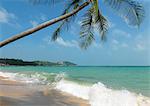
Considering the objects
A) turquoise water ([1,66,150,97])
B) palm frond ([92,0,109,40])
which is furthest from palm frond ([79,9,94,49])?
turquoise water ([1,66,150,97])

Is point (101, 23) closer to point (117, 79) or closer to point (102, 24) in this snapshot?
point (102, 24)

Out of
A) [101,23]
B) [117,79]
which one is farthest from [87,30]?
[117,79]

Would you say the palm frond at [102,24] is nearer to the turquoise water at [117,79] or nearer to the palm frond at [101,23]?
the palm frond at [101,23]

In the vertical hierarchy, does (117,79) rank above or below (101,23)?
below

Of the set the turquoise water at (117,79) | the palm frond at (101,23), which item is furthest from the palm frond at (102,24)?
the turquoise water at (117,79)

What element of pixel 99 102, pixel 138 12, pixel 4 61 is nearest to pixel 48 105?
pixel 99 102

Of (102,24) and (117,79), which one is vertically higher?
(102,24)

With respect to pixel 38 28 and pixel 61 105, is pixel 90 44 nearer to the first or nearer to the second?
pixel 38 28

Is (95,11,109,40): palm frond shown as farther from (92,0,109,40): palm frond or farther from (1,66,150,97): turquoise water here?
(1,66,150,97): turquoise water

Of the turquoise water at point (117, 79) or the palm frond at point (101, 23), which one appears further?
the turquoise water at point (117, 79)

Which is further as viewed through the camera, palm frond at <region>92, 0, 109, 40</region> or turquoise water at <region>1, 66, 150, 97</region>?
turquoise water at <region>1, 66, 150, 97</region>

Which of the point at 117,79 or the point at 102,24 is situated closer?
the point at 102,24

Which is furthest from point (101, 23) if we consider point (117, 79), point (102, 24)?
point (117, 79)

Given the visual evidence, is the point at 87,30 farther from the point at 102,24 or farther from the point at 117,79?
the point at 117,79
